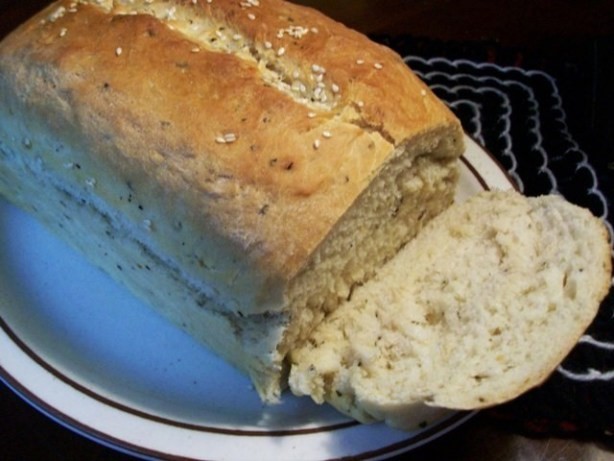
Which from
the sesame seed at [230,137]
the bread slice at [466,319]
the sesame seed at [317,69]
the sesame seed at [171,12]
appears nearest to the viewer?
the bread slice at [466,319]

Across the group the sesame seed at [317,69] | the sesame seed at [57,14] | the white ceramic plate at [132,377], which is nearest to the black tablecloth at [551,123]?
the white ceramic plate at [132,377]

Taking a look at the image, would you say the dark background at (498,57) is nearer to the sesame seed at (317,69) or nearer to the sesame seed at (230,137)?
the sesame seed at (230,137)

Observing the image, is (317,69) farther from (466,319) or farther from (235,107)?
(466,319)

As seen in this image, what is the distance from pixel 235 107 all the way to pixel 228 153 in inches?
5.7

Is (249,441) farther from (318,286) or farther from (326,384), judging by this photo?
(318,286)

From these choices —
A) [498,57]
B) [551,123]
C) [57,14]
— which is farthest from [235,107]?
[498,57]

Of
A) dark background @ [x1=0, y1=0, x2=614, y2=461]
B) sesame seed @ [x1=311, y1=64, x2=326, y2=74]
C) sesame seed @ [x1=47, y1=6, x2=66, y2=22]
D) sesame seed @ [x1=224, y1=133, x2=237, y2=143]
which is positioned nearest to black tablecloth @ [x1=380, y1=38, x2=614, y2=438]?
dark background @ [x1=0, y1=0, x2=614, y2=461]

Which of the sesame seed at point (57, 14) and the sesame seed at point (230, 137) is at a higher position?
the sesame seed at point (57, 14)

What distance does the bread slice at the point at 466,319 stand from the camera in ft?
5.17

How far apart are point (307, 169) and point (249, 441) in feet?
2.22

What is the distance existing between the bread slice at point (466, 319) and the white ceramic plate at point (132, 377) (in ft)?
0.37

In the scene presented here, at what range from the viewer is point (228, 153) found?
66.4 inches

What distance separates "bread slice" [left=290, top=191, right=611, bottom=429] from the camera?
62.1 inches

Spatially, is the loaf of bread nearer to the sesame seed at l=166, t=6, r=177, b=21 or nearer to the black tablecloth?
the sesame seed at l=166, t=6, r=177, b=21
